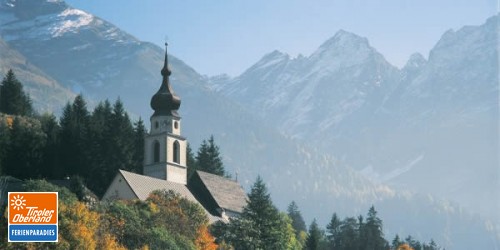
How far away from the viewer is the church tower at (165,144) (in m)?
117

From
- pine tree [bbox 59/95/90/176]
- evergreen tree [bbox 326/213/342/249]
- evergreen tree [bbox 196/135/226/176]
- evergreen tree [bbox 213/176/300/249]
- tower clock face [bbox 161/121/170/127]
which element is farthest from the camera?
evergreen tree [bbox 326/213/342/249]

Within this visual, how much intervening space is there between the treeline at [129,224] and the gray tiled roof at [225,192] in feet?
60.6

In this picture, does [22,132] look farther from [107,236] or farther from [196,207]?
[107,236]

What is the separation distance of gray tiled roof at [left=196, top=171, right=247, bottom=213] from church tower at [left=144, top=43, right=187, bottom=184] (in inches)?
99.0

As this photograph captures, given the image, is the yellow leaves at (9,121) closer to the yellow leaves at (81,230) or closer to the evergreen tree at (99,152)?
the evergreen tree at (99,152)

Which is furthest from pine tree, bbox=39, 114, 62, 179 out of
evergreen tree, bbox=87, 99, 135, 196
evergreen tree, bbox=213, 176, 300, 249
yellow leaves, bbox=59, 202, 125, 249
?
yellow leaves, bbox=59, 202, 125, 249

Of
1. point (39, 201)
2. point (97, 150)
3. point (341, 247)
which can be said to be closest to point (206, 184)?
point (97, 150)

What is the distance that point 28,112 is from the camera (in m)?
148

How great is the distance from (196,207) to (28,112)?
56224mm

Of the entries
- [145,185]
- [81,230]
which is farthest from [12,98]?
[81,230]

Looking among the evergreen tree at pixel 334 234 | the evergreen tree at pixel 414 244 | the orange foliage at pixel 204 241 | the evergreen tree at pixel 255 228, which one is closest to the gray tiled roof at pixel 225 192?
the evergreen tree at pixel 255 228

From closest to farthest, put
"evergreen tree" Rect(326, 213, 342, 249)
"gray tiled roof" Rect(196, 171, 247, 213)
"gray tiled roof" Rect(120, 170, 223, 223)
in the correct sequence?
"gray tiled roof" Rect(120, 170, 223, 223) → "gray tiled roof" Rect(196, 171, 247, 213) → "evergreen tree" Rect(326, 213, 342, 249)

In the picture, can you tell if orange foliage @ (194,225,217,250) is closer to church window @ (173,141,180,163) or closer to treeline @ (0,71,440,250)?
treeline @ (0,71,440,250)

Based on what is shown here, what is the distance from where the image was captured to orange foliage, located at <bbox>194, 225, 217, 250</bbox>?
90875 millimetres
